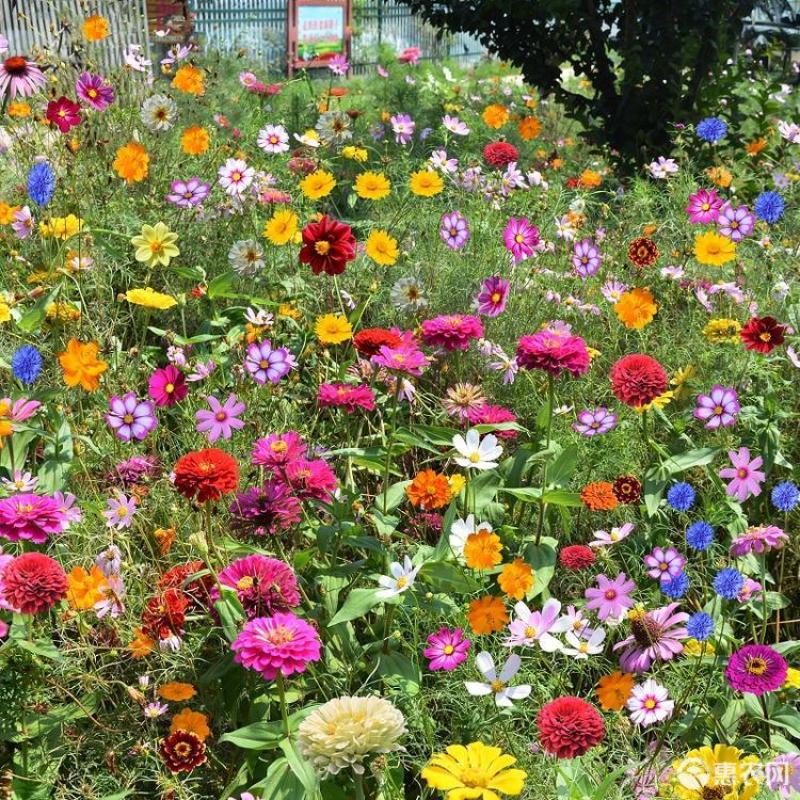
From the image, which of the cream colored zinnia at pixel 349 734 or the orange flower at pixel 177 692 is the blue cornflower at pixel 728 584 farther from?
the orange flower at pixel 177 692

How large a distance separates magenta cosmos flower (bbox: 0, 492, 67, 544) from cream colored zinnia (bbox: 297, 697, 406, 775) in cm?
56

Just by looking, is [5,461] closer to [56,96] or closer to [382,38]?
[56,96]

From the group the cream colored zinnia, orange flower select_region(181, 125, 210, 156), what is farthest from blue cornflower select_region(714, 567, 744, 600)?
orange flower select_region(181, 125, 210, 156)

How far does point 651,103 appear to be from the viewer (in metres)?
4.87

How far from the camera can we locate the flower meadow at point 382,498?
5.13 feet

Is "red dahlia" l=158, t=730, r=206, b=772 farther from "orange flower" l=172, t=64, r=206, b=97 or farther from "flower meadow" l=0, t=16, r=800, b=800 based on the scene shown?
"orange flower" l=172, t=64, r=206, b=97

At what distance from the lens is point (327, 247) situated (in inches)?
85.4

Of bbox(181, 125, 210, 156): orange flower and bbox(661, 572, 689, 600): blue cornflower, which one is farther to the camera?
bbox(181, 125, 210, 156): orange flower

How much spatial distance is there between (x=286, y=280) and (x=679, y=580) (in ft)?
4.85

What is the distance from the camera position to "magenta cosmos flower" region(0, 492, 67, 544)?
5.06 ft

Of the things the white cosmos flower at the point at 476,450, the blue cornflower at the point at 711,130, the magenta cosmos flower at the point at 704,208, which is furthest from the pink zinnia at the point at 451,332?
the blue cornflower at the point at 711,130

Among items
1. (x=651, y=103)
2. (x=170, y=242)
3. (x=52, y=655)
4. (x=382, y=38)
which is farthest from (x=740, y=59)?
(x=382, y=38)

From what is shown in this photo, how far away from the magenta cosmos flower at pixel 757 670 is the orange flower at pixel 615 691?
0.17 metres

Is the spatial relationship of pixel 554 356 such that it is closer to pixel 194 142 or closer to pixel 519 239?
pixel 519 239
